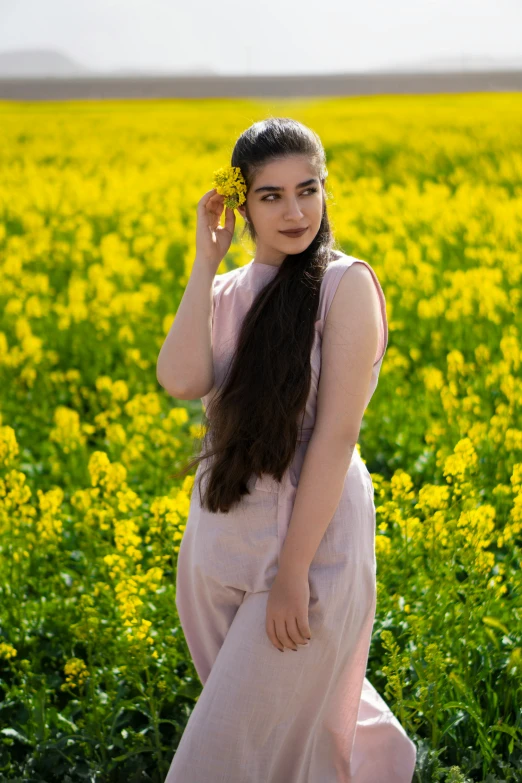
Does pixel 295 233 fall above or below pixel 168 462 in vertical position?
above

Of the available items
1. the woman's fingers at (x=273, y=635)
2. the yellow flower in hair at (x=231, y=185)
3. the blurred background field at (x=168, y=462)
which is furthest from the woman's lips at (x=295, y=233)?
the woman's fingers at (x=273, y=635)

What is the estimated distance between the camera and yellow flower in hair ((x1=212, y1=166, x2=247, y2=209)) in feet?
6.49

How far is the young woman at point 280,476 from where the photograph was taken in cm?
189

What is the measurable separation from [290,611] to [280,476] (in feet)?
0.89

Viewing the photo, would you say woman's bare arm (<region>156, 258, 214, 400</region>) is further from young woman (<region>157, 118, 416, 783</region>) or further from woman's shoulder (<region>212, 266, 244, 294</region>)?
woman's shoulder (<region>212, 266, 244, 294</region>)

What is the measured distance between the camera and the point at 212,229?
2092 millimetres

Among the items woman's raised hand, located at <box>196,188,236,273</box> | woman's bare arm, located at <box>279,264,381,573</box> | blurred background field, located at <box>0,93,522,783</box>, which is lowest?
blurred background field, located at <box>0,93,522,783</box>

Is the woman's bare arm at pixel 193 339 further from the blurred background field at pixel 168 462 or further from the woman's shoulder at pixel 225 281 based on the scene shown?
the blurred background field at pixel 168 462

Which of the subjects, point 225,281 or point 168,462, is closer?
point 225,281

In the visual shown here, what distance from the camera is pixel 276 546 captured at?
1975 millimetres

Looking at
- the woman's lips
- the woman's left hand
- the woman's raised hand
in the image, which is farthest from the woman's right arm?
the woman's left hand

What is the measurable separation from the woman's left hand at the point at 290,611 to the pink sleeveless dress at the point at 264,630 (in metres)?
0.04

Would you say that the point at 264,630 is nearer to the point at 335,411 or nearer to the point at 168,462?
the point at 335,411

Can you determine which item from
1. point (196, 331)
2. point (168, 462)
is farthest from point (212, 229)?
point (168, 462)
